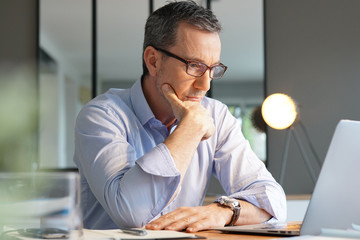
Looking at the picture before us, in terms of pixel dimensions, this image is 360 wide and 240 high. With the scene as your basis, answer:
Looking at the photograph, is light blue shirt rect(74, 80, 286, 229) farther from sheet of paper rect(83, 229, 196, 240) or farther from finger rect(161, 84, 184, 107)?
sheet of paper rect(83, 229, 196, 240)

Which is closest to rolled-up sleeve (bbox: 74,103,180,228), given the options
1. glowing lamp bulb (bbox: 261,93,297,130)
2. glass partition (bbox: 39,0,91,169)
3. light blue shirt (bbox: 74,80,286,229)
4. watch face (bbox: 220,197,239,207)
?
light blue shirt (bbox: 74,80,286,229)

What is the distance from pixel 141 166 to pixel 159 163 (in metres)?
0.05

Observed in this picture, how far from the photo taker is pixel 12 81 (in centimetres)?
416

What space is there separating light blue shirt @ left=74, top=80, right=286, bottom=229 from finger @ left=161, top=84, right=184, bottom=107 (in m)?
0.07

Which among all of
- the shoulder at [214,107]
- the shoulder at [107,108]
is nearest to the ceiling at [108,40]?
the shoulder at [214,107]

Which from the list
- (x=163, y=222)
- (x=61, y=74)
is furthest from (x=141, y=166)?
(x=61, y=74)

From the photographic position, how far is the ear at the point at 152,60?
1.81 m

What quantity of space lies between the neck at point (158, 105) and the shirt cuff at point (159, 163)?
1.39 ft

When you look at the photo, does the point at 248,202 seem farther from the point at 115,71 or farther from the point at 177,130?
the point at 115,71

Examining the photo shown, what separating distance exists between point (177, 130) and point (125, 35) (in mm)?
2751

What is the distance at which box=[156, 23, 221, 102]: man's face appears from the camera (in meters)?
1.69

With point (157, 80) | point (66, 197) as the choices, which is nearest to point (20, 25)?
→ point (157, 80)

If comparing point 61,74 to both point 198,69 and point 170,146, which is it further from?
point 170,146

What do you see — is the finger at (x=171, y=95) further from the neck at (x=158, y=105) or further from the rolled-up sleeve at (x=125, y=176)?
the rolled-up sleeve at (x=125, y=176)
